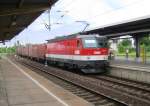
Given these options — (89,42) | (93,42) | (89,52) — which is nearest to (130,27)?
(93,42)

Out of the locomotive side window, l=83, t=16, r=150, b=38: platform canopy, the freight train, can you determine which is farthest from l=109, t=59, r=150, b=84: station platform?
l=83, t=16, r=150, b=38: platform canopy

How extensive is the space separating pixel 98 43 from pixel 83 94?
9.66m

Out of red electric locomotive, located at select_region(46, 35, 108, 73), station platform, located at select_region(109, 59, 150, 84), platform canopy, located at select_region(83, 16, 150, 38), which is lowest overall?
station platform, located at select_region(109, 59, 150, 84)

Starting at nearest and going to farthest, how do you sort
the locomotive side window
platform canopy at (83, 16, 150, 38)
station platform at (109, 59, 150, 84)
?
station platform at (109, 59, 150, 84) → platform canopy at (83, 16, 150, 38) → the locomotive side window

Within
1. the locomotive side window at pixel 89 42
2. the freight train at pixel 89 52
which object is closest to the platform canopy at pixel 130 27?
the freight train at pixel 89 52

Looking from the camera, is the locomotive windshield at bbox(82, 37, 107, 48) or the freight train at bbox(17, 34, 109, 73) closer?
the freight train at bbox(17, 34, 109, 73)

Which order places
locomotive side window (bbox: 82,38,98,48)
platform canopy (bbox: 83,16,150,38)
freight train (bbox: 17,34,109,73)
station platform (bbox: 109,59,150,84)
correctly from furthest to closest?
locomotive side window (bbox: 82,38,98,48) < freight train (bbox: 17,34,109,73) < platform canopy (bbox: 83,16,150,38) < station platform (bbox: 109,59,150,84)

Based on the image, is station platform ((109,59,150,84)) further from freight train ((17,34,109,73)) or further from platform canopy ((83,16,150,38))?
platform canopy ((83,16,150,38))

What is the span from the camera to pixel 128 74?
20750 millimetres

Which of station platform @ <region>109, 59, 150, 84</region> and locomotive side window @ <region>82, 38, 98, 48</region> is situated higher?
locomotive side window @ <region>82, 38, 98, 48</region>

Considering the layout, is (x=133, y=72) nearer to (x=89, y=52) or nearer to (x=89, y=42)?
(x=89, y=52)

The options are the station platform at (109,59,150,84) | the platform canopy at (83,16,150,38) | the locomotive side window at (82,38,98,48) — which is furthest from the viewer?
the locomotive side window at (82,38,98,48)

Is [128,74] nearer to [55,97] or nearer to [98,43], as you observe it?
[98,43]

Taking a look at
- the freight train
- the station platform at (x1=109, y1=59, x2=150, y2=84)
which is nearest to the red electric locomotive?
the freight train
